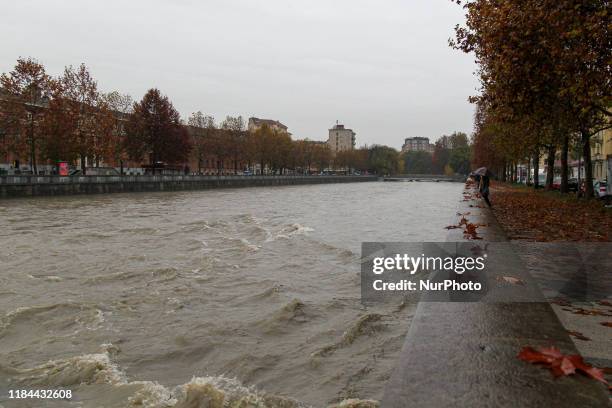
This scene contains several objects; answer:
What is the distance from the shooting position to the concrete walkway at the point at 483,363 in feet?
9.57

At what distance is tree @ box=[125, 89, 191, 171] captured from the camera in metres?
75.4

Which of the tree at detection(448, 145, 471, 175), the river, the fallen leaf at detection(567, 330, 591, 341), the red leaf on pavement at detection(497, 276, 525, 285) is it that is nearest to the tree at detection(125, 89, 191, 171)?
the river

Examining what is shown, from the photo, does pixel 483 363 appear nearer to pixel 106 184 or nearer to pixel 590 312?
pixel 590 312

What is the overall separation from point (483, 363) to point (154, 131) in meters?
77.3

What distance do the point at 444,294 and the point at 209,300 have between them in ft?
15.6

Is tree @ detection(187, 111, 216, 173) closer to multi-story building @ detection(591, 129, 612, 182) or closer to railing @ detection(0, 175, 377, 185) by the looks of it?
railing @ detection(0, 175, 377, 185)

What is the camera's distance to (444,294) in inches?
223

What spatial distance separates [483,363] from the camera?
3.52 m

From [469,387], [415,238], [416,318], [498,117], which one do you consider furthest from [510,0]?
[469,387]

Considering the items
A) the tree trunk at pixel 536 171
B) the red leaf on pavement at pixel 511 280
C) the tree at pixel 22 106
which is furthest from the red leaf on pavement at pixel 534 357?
the tree at pixel 22 106

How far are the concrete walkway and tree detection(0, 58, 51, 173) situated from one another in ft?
173

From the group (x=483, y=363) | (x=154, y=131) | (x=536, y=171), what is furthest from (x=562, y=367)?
(x=154, y=131)

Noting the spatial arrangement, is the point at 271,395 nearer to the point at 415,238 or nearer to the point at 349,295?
the point at 349,295

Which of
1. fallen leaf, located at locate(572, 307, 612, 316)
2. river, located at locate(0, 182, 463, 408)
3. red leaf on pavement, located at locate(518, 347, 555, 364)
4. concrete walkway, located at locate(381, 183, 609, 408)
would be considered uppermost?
red leaf on pavement, located at locate(518, 347, 555, 364)
